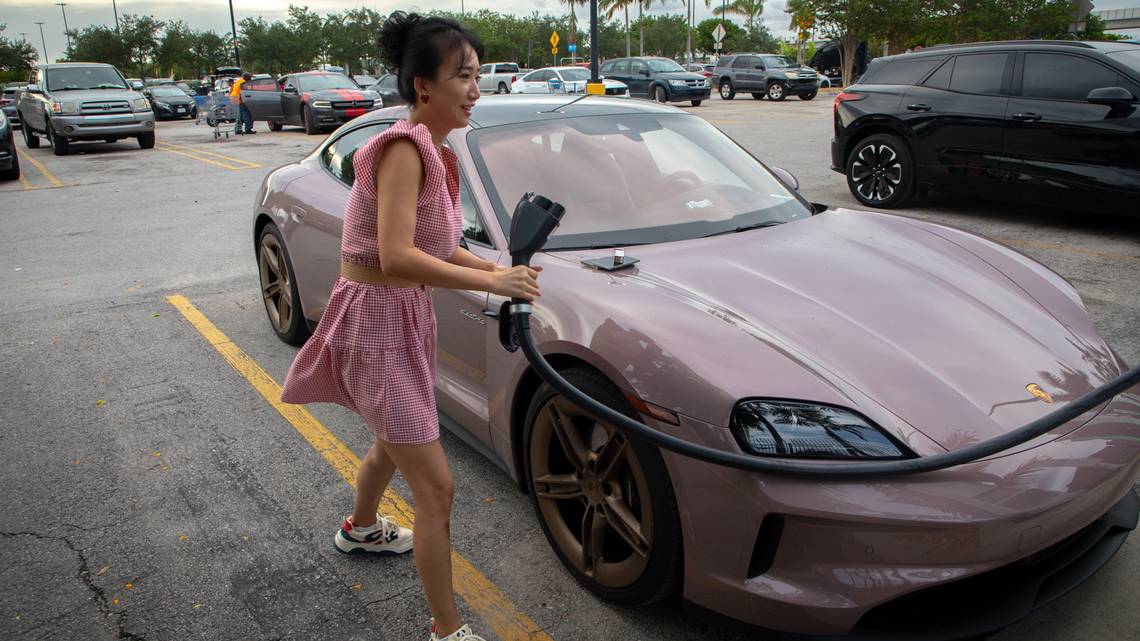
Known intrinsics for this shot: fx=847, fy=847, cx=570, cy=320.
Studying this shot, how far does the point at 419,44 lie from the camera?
2066 mm

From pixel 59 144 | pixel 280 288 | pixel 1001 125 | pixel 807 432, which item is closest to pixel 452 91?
pixel 807 432

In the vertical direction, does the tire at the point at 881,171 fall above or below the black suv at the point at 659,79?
below

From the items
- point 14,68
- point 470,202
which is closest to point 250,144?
point 470,202

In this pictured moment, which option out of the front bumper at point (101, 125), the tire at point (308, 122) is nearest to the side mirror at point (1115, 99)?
the front bumper at point (101, 125)

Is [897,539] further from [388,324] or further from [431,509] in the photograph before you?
[388,324]

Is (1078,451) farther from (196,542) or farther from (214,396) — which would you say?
(214,396)

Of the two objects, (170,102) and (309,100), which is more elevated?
(309,100)

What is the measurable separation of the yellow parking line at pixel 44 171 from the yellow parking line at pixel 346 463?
8.75 m

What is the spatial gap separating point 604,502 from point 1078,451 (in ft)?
4.09

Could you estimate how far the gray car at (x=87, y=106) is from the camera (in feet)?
55.6

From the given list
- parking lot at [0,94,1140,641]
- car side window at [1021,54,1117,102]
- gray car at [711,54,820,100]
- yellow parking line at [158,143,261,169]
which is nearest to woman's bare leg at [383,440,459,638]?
parking lot at [0,94,1140,641]

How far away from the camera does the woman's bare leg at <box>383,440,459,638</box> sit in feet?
7.27

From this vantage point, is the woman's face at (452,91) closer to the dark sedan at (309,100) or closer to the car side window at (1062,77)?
the car side window at (1062,77)

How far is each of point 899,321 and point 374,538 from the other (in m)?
1.83
